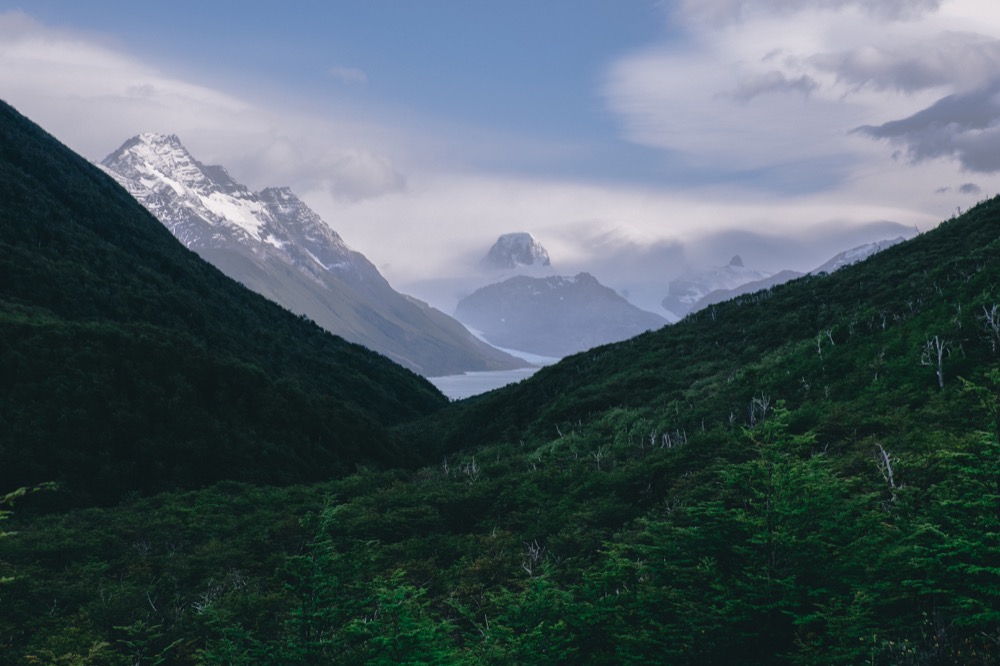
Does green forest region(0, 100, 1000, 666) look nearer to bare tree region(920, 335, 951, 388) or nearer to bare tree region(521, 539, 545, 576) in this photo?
bare tree region(521, 539, 545, 576)

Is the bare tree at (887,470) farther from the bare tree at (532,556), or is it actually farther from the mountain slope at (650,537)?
the bare tree at (532,556)

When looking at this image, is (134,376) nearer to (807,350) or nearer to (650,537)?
(650,537)

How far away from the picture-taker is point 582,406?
1644 inches

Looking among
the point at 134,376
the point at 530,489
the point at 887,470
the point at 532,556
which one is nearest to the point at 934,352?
the point at 887,470

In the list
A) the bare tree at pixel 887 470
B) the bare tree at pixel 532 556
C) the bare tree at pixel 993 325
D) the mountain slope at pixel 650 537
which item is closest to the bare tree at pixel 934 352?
the mountain slope at pixel 650 537

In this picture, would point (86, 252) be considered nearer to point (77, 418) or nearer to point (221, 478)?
point (77, 418)

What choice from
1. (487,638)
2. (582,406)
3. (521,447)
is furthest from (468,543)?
(582,406)

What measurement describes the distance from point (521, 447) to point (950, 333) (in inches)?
836

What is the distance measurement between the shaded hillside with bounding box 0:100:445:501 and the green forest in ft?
0.71

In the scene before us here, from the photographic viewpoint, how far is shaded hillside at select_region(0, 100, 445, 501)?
1299 inches

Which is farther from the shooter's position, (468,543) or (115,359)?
(115,359)

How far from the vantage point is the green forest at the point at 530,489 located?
9.77 meters

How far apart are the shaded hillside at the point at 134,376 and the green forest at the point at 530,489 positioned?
21 centimetres

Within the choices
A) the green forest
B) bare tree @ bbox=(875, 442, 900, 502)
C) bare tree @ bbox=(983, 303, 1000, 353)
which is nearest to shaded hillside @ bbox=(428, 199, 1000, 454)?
bare tree @ bbox=(983, 303, 1000, 353)
